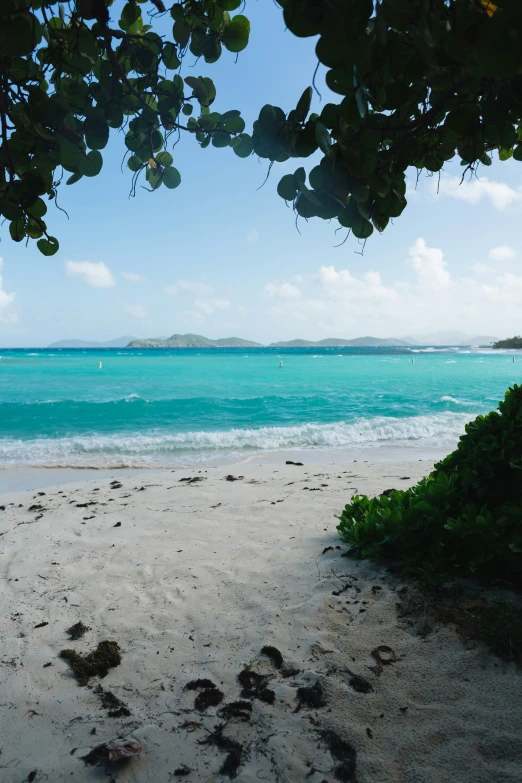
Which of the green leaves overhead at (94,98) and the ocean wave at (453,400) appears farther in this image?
the ocean wave at (453,400)

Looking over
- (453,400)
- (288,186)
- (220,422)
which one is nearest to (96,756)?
(288,186)

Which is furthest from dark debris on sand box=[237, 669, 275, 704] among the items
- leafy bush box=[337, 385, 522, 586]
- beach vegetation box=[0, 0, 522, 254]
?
beach vegetation box=[0, 0, 522, 254]

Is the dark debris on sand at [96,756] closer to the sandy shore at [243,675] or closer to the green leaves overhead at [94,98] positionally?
the sandy shore at [243,675]

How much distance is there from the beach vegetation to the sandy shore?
186 cm

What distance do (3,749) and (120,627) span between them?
0.83 m

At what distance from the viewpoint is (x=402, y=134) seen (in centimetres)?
152

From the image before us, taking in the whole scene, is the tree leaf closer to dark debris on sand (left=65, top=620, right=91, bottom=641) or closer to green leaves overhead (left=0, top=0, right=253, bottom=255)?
green leaves overhead (left=0, top=0, right=253, bottom=255)

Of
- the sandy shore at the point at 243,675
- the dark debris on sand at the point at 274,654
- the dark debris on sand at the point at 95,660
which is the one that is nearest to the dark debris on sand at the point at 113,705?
the sandy shore at the point at 243,675

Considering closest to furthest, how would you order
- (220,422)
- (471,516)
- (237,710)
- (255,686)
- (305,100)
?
(305,100), (237,710), (255,686), (471,516), (220,422)

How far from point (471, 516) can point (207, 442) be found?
889 centimetres

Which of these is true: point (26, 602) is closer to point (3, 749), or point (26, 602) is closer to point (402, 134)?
point (3, 749)

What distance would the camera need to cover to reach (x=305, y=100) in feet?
3.96

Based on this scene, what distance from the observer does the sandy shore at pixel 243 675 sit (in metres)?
1.63

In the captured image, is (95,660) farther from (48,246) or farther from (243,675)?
(48,246)
